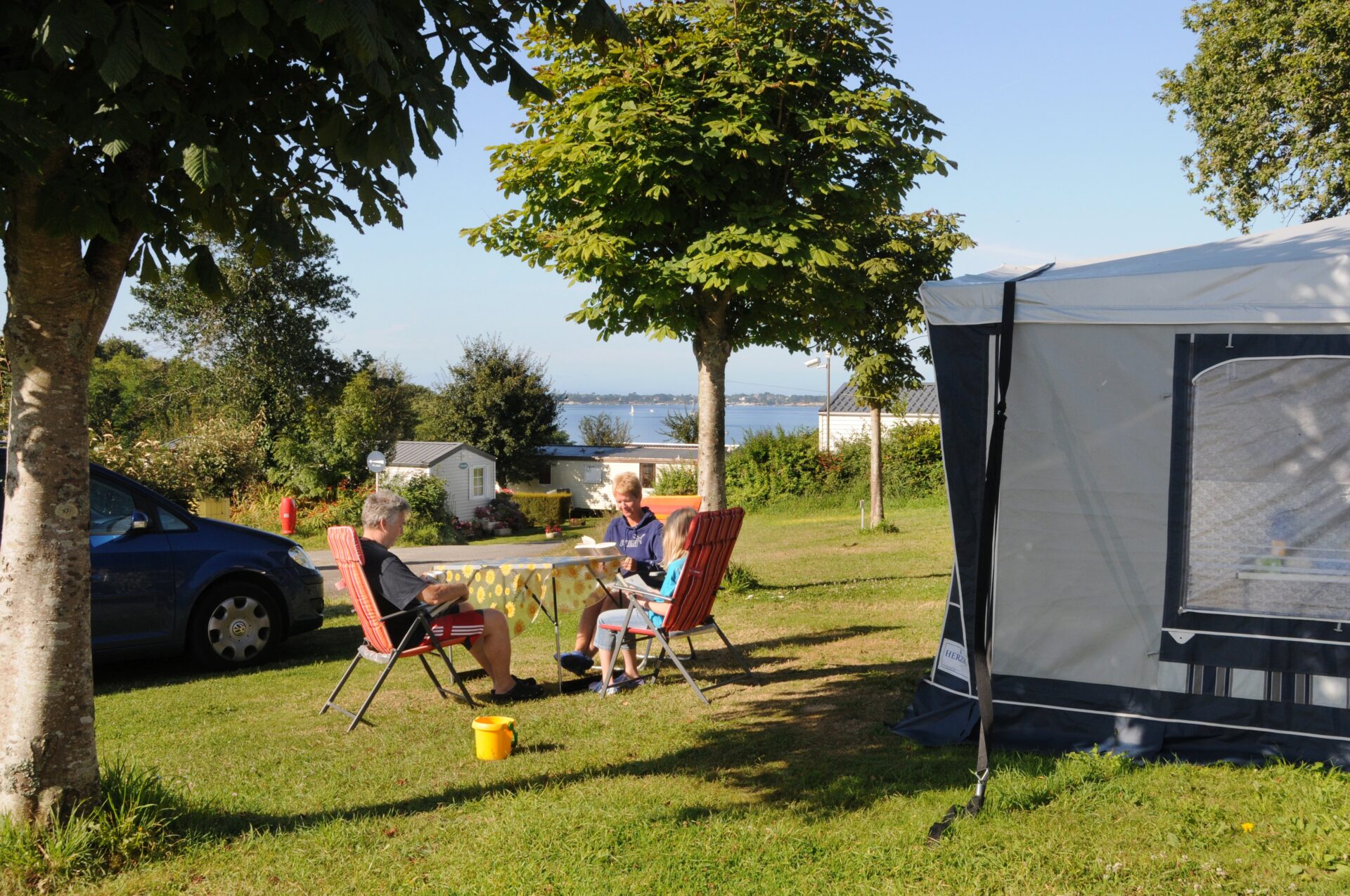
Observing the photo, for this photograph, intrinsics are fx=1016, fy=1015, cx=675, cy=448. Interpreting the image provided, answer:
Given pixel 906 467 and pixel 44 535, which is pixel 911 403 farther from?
pixel 44 535

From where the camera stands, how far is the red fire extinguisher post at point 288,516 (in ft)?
75.4

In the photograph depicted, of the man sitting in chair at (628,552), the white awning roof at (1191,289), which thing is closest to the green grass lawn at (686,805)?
the man sitting in chair at (628,552)

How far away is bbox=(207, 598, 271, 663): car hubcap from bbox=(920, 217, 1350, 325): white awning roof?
18.4 feet

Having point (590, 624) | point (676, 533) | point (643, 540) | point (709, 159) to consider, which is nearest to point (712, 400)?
point (709, 159)

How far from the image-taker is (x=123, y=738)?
548 cm

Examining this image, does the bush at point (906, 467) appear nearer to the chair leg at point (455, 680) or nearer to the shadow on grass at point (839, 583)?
the shadow on grass at point (839, 583)

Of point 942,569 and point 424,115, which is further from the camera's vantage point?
point 942,569

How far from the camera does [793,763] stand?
4680 millimetres

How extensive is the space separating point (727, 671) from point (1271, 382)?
3.79m

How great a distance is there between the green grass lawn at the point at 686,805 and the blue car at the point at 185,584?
0.76 m

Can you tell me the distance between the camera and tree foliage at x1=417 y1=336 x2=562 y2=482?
4012 centimetres

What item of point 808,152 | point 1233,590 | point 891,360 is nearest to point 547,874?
point 1233,590

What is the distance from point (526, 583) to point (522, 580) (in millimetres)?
33

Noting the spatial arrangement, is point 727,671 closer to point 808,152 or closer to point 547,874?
point 547,874
